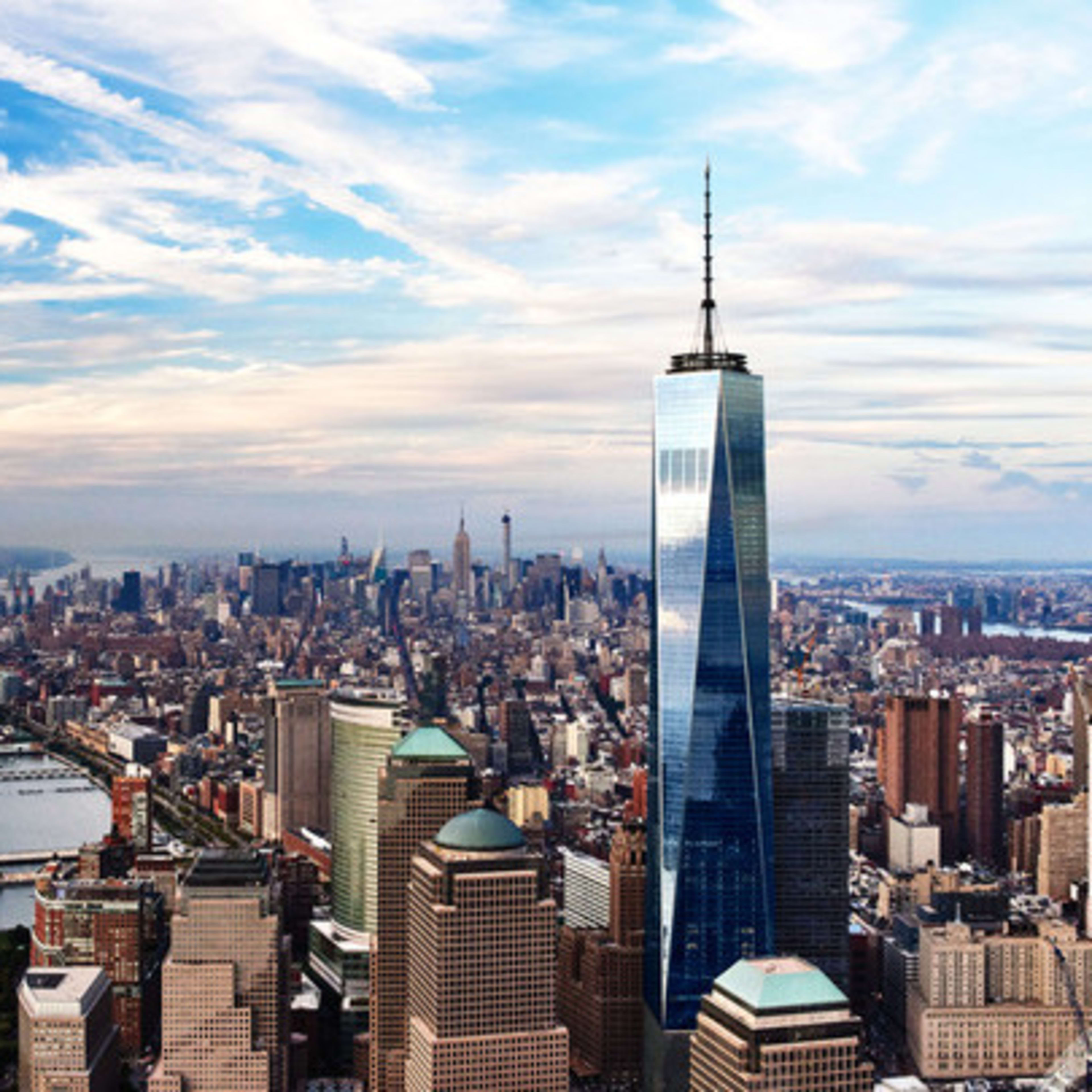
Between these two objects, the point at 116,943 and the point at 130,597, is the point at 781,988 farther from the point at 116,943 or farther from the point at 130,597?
the point at 130,597

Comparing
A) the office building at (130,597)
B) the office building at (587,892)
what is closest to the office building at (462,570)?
the office building at (130,597)

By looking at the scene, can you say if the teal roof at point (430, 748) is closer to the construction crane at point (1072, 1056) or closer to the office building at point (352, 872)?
the office building at point (352, 872)

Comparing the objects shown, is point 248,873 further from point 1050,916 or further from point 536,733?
point 536,733

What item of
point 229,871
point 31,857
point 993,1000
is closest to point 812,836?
point 993,1000

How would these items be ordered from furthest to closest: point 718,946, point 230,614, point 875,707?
point 230,614 < point 875,707 < point 718,946

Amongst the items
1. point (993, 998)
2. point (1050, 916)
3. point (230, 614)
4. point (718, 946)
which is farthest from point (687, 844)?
point (230, 614)

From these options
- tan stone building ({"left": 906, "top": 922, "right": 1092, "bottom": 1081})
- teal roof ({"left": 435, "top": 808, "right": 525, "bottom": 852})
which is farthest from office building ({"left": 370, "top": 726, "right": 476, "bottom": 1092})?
tan stone building ({"left": 906, "top": 922, "right": 1092, "bottom": 1081})
